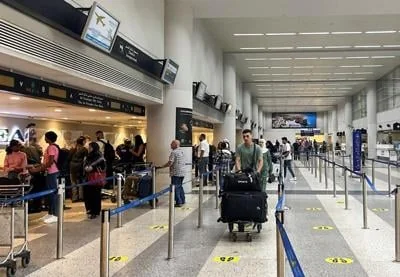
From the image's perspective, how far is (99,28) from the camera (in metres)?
7.46

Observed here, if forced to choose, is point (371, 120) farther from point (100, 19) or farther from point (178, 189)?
point (100, 19)

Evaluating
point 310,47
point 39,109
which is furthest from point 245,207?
point 310,47

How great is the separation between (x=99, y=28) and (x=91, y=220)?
11.9ft

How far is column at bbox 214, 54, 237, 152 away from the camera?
80.1ft

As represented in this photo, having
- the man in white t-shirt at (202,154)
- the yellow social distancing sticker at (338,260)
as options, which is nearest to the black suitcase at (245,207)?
the yellow social distancing sticker at (338,260)

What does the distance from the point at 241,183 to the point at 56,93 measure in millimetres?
3763

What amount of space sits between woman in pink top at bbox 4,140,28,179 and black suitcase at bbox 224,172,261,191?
4.15 metres

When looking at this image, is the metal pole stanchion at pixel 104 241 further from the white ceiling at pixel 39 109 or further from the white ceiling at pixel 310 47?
the white ceiling at pixel 310 47

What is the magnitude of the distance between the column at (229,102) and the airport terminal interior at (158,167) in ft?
12.7

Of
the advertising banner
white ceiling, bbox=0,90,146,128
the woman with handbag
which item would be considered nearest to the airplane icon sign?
white ceiling, bbox=0,90,146,128

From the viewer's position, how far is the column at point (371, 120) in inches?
1424

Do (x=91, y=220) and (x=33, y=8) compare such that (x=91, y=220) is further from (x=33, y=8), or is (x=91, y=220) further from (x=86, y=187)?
(x=33, y=8)

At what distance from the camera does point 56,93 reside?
8055 mm

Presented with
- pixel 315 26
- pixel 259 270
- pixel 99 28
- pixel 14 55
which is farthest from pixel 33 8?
pixel 315 26
